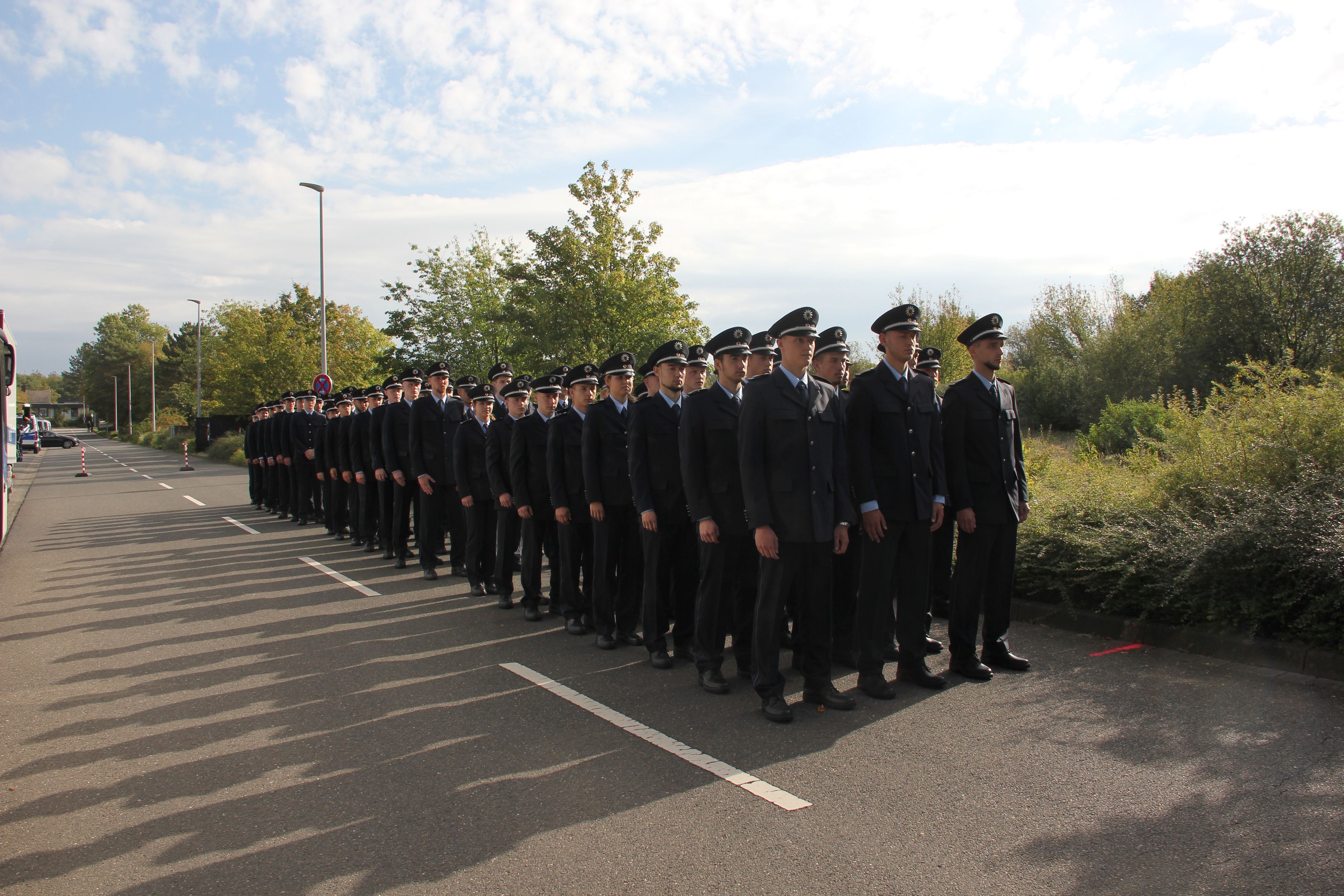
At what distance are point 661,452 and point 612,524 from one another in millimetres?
948

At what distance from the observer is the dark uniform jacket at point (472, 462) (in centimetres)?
940

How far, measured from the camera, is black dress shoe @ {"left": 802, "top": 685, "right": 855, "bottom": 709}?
517 centimetres

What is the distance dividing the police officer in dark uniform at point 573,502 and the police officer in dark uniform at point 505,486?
2.56ft

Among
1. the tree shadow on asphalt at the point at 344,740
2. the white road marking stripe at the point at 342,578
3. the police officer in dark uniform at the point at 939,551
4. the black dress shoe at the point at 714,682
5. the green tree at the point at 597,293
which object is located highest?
the green tree at the point at 597,293

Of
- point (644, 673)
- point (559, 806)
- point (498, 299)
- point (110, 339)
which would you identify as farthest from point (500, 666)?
point (110, 339)

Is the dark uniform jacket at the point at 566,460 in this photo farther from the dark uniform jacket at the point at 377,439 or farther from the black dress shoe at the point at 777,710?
the dark uniform jacket at the point at 377,439

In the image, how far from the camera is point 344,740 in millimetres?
4863

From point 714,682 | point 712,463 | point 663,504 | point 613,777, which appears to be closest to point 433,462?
point 663,504

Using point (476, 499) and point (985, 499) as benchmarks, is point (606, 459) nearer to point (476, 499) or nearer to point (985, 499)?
point (476, 499)

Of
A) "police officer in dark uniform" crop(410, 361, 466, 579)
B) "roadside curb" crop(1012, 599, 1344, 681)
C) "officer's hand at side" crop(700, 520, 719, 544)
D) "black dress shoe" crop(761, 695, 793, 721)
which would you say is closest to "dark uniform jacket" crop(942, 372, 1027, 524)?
"roadside curb" crop(1012, 599, 1344, 681)

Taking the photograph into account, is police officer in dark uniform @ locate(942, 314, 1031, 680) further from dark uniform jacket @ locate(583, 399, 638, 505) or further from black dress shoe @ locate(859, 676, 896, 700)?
dark uniform jacket @ locate(583, 399, 638, 505)

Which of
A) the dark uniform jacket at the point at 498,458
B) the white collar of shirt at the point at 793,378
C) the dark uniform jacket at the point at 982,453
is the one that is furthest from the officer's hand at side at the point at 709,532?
the dark uniform jacket at the point at 498,458

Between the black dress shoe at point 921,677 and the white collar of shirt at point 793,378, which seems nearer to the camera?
the white collar of shirt at point 793,378

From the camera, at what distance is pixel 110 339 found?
137m
